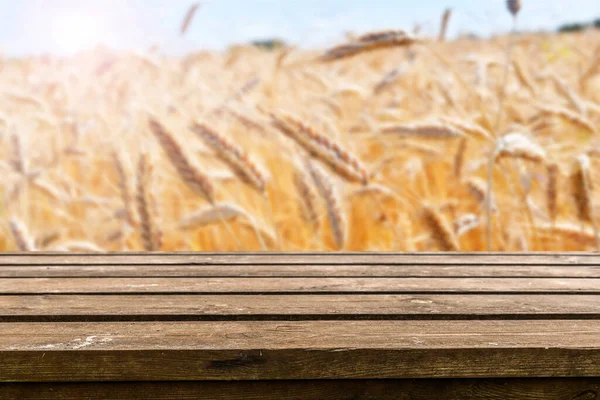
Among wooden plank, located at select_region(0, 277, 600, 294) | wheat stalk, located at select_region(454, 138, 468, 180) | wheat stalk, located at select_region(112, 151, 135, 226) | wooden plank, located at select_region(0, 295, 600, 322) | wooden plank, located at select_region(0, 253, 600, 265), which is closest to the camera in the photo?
wooden plank, located at select_region(0, 295, 600, 322)

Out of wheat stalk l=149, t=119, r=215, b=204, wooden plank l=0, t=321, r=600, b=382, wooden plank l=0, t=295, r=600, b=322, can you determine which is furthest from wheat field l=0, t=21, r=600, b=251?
wooden plank l=0, t=321, r=600, b=382

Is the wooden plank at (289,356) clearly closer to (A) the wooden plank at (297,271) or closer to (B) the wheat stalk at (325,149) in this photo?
(A) the wooden plank at (297,271)

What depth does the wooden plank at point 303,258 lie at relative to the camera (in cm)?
104

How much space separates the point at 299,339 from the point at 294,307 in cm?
11

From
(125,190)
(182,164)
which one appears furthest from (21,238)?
(182,164)

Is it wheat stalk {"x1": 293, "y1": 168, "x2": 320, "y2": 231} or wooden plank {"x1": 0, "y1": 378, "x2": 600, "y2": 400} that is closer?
wooden plank {"x1": 0, "y1": 378, "x2": 600, "y2": 400}

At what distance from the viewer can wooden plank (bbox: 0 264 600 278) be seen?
0.95 m

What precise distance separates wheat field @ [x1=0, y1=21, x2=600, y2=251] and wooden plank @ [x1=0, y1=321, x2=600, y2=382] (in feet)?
2.34

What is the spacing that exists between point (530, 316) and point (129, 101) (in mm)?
2369

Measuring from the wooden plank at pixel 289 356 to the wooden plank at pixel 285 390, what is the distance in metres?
0.02

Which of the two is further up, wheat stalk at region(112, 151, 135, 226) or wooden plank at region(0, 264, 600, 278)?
wooden plank at region(0, 264, 600, 278)

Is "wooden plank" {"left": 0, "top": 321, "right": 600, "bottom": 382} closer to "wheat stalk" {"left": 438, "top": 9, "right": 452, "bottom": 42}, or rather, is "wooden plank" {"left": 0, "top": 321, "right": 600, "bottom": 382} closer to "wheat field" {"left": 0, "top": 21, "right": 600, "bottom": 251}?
"wheat field" {"left": 0, "top": 21, "right": 600, "bottom": 251}

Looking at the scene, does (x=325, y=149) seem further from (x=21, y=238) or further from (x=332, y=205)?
(x=21, y=238)

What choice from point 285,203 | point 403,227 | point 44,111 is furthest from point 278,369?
point 44,111
